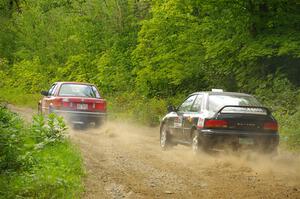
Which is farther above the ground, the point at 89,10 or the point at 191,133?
the point at 89,10

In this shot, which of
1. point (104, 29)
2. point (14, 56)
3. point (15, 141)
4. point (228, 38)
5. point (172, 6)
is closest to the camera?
point (15, 141)

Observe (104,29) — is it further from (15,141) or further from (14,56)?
(15,141)

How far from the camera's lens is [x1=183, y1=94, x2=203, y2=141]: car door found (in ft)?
42.8

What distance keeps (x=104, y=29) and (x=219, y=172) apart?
24395mm

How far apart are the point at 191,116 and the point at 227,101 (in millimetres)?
936

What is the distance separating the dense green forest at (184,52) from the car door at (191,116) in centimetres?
319

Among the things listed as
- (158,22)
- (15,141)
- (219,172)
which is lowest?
(219,172)

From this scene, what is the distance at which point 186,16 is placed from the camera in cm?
2331

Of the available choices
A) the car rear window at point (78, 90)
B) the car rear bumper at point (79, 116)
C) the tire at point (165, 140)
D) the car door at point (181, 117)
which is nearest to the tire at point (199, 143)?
the car door at point (181, 117)

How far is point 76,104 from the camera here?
65.5ft

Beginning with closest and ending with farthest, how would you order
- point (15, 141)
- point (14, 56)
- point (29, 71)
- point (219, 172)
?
point (15, 141), point (219, 172), point (29, 71), point (14, 56)

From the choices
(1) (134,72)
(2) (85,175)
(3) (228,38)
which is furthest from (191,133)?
(1) (134,72)

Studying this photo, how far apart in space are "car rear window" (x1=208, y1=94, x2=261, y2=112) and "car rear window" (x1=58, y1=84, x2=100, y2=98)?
8478 millimetres

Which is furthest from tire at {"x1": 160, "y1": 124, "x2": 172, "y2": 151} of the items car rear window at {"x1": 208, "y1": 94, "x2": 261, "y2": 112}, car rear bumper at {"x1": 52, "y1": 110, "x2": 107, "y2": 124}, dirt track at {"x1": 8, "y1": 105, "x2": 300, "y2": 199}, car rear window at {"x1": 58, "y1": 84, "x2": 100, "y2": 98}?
car rear window at {"x1": 58, "y1": 84, "x2": 100, "y2": 98}
